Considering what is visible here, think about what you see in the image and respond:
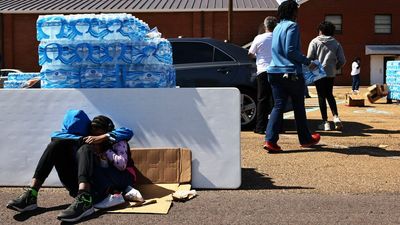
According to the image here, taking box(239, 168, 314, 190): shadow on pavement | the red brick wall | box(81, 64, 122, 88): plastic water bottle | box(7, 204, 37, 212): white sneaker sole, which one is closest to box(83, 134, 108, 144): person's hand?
box(7, 204, 37, 212): white sneaker sole

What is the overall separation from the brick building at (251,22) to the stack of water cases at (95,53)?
33.0 metres

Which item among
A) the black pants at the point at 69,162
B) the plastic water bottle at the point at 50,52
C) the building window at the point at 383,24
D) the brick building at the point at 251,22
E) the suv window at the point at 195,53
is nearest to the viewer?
the black pants at the point at 69,162

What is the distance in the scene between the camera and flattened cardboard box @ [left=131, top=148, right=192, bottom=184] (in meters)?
5.00

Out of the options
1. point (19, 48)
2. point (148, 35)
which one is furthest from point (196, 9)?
point (148, 35)

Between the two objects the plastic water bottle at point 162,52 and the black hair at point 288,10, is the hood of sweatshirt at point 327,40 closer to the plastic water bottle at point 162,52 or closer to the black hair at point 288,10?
the black hair at point 288,10

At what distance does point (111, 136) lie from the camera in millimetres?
4504

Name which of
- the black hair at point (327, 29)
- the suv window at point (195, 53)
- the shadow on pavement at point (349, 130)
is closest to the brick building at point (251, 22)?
the shadow on pavement at point (349, 130)

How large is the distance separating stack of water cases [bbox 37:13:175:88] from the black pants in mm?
948

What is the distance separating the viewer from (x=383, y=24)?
3912cm

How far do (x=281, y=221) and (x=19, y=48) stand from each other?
1560 inches

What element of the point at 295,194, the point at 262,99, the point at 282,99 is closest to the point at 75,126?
the point at 295,194

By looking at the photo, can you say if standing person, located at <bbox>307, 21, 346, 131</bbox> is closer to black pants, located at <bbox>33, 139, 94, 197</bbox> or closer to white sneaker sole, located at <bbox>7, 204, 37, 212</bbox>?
black pants, located at <bbox>33, 139, 94, 197</bbox>

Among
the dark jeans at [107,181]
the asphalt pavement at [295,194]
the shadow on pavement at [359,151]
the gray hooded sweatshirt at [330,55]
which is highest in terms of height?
the gray hooded sweatshirt at [330,55]

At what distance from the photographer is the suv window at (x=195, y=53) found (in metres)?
9.12
